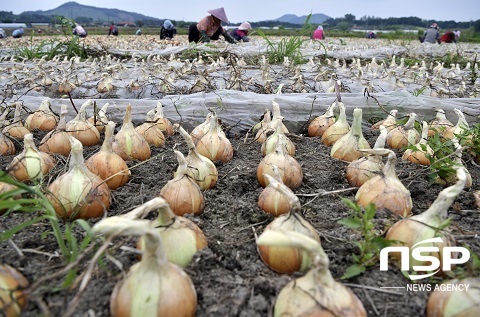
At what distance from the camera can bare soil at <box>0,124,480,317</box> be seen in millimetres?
1138

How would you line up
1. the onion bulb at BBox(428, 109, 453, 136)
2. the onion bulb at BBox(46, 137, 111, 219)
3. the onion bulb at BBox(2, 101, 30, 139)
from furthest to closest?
1. the onion bulb at BBox(428, 109, 453, 136)
2. the onion bulb at BBox(2, 101, 30, 139)
3. the onion bulb at BBox(46, 137, 111, 219)

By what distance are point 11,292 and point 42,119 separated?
7.11 feet

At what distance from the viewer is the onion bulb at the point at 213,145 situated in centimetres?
238

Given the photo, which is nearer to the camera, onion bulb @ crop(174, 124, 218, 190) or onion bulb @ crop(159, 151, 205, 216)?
onion bulb @ crop(159, 151, 205, 216)

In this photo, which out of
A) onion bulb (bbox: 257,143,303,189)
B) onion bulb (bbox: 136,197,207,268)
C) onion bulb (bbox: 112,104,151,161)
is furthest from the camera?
onion bulb (bbox: 112,104,151,161)

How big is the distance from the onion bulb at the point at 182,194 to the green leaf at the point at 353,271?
0.66 meters

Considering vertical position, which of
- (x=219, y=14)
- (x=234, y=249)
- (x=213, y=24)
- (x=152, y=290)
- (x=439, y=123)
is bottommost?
(x=234, y=249)

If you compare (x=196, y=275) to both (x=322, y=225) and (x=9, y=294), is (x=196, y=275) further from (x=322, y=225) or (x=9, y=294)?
(x=322, y=225)

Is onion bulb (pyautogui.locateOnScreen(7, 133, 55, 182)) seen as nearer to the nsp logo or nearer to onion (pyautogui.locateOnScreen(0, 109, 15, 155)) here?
onion (pyautogui.locateOnScreen(0, 109, 15, 155))

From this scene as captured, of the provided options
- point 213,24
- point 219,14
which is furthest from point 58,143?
point 213,24

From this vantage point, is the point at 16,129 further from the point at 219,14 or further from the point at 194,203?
the point at 219,14

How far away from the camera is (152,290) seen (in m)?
1.02

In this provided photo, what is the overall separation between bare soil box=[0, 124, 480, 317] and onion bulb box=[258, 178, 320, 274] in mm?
45

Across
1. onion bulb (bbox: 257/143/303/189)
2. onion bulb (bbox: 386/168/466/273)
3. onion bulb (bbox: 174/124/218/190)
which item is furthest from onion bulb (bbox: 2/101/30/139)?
onion bulb (bbox: 386/168/466/273)
